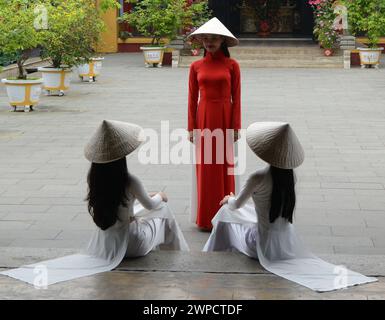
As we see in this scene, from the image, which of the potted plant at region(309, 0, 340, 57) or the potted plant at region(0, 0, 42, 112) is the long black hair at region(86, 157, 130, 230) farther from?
the potted plant at region(309, 0, 340, 57)

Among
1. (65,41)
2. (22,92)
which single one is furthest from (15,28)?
(65,41)

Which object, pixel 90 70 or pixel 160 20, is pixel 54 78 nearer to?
pixel 90 70

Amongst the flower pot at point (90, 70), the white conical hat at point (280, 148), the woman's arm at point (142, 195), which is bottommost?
the flower pot at point (90, 70)

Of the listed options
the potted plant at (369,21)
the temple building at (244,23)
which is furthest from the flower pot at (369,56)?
the temple building at (244,23)

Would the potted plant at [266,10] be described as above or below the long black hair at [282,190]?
above

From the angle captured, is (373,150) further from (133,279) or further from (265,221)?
(133,279)

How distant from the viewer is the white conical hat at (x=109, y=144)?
5098 mm

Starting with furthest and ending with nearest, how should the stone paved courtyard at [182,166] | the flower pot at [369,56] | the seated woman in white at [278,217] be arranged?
the flower pot at [369,56], the stone paved courtyard at [182,166], the seated woman in white at [278,217]

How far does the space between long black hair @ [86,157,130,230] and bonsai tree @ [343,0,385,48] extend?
57.8ft

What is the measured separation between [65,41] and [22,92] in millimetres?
2298

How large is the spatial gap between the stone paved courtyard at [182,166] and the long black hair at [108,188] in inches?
16.0

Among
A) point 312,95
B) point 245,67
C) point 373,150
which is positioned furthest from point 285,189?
point 245,67

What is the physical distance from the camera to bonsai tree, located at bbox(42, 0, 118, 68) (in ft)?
51.2

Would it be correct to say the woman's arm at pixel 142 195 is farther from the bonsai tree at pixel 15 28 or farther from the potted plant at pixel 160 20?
the potted plant at pixel 160 20
